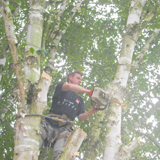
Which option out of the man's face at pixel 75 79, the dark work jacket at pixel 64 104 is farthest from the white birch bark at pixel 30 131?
the man's face at pixel 75 79

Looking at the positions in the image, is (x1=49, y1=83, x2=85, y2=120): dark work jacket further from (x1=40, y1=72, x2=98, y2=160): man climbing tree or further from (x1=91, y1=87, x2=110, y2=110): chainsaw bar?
(x1=91, y1=87, x2=110, y2=110): chainsaw bar

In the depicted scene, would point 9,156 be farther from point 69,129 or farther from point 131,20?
point 131,20

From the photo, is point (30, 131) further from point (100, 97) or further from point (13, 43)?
point (13, 43)

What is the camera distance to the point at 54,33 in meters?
5.12

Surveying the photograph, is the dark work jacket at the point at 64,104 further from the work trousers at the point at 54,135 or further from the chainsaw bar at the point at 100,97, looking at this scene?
the chainsaw bar at the point at 100,97

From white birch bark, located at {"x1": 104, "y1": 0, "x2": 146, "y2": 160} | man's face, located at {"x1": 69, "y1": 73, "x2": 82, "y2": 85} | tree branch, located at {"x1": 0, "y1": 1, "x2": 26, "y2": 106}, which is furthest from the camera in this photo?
man's face, located at {"x1": 69, "y1": 73, "x2": 82, "y2": 85}

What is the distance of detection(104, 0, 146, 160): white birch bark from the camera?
11.0 feet

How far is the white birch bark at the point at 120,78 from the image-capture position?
335cm

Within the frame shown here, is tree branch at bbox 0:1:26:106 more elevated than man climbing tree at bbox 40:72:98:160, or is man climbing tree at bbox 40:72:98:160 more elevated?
tree branch at bbox 0:1:26:106

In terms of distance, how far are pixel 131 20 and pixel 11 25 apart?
2254 mm

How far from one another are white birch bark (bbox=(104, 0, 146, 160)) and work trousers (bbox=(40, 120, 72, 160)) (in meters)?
0.76

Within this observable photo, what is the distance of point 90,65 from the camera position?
8.58 m

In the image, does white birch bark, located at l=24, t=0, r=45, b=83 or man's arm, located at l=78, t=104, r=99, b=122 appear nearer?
white birch bark, located at l=24, t=0, r=45, b=83

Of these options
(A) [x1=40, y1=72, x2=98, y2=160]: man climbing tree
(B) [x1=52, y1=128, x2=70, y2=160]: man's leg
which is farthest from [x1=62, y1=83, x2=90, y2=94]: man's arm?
(B) [x1=52, y1=128, x2=70, y2=160]: man's leg
